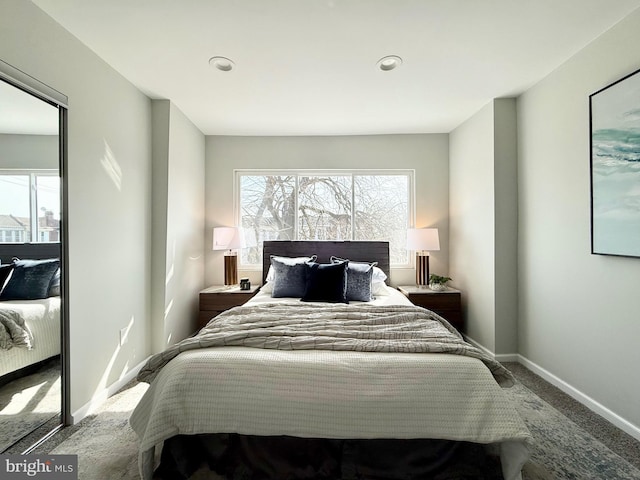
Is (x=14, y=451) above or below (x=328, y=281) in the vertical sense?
below

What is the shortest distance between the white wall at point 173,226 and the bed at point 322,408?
55.2 inches

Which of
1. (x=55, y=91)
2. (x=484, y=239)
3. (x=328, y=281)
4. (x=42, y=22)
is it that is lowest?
(x=328, y=281)

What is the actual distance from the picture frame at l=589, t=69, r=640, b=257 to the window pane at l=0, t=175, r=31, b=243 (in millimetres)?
3520

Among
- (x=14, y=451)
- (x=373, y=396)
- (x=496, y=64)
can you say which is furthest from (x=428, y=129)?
(x=14, y=451)

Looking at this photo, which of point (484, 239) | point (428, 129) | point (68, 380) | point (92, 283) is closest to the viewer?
point (68, 380)

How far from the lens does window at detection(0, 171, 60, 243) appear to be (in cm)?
170

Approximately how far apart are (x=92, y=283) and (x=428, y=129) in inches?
147

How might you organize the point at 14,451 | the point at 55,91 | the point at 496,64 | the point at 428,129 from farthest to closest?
the point at 428,129, the point at 496,64, the point at 55,91, the point at 14,451

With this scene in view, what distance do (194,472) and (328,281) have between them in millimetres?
1859

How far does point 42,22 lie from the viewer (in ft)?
6.13

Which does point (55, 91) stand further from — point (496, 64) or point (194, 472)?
point (496, 64)

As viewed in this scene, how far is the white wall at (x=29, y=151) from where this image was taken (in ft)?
5.53

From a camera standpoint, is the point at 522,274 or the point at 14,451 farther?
the point at 522,274

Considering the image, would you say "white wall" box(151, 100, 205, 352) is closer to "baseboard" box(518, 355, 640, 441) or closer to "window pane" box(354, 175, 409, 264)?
"window pane" box(354, 175, 409, 264)
